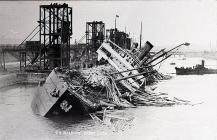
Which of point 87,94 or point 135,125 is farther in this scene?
point 87,94

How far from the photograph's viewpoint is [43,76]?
8672mm

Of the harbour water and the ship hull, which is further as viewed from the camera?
the ship hull

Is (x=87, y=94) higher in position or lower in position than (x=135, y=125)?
higher

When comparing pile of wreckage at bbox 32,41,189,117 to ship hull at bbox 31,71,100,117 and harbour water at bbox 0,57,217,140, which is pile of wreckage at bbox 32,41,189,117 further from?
harbour water at bbox 0,57,217,140

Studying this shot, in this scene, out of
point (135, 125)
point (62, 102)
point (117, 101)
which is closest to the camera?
point (135, 125)

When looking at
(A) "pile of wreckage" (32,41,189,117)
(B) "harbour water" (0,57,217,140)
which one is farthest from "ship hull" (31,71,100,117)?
(B) "harbour water" (0,57,217,140)

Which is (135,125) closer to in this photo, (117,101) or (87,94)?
(117,101)

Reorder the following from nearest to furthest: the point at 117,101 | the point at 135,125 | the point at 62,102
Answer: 1. the point at 135,125
2. the point at 62,102
3. the point at 117,101

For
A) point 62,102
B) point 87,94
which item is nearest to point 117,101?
point 87,94

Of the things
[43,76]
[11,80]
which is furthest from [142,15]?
[11,80]

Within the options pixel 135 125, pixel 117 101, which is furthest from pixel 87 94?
pixel 135 125

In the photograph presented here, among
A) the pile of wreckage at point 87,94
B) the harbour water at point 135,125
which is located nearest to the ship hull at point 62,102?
the pile of wreckage at point 87,94

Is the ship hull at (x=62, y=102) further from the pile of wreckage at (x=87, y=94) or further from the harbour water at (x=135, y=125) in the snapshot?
the harbour water at (x=135, y=125)

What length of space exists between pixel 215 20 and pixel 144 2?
1.21 metres
